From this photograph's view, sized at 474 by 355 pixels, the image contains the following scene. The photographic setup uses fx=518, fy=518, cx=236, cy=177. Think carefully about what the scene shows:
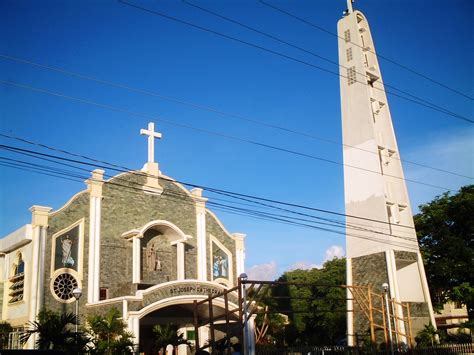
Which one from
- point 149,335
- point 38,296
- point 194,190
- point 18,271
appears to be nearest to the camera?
point 38,296

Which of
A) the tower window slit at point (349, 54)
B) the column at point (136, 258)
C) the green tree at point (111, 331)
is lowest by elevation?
the green tree at point (111, 331)

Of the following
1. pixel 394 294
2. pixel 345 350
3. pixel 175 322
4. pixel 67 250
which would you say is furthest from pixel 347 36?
pixel 67 250

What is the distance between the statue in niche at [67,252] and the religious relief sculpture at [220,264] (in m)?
8.95

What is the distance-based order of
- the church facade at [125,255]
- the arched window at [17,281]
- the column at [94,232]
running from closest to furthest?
the church facade at [125,255], the arched window at [17,281], the column at [94,232]

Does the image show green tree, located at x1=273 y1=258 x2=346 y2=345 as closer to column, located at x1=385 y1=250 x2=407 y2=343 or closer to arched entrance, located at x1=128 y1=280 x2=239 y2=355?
column, located at x1=385 y1=250 x2=407 y2=343

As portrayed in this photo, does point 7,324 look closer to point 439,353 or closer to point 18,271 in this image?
point 18,271

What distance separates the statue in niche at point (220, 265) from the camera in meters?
31.5

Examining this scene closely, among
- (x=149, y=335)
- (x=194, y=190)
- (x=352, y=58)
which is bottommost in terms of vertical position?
(x=149, y=335)

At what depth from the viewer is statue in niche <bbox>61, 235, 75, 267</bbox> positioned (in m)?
25.6

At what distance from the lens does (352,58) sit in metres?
34.8

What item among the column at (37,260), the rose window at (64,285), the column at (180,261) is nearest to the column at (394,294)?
the column at (180,261)

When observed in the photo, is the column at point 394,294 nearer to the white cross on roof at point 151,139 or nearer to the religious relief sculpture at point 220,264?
the religious relief sculpture at point 220,264

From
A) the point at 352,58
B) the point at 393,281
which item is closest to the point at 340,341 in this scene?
the point at 393,281

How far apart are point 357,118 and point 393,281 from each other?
35.1 feet
